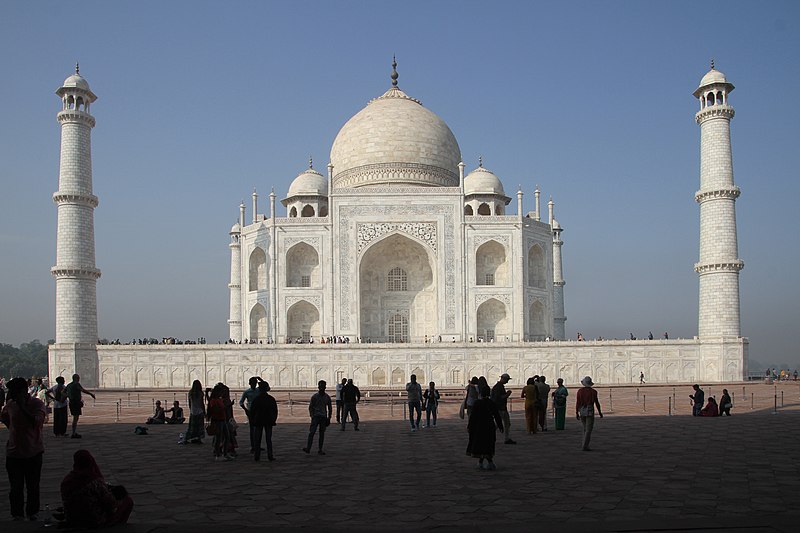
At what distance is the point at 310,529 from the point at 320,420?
14.1ft

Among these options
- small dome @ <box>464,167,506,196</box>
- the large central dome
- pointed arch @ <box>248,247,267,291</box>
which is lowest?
pointed arch @ <box>248,247,267,291</box>

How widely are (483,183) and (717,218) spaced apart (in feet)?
39.6

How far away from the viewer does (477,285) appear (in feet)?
106

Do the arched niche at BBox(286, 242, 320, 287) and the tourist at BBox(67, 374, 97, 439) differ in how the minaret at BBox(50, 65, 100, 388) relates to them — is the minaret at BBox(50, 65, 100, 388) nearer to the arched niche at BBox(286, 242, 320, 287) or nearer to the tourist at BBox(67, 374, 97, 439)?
the arched niche at BBox(286, 242, 320, 287)

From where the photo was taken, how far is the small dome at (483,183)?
120 feet

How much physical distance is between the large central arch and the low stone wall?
19.6ft

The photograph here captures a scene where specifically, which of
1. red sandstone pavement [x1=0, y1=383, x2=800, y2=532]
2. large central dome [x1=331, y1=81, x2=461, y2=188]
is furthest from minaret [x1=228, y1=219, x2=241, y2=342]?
red sandstone pavement [x1=0, y1=383, x2=800, y2=532]

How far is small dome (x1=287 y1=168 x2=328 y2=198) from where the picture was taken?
3753cm

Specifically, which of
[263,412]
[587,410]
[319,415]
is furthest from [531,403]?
[263,412]

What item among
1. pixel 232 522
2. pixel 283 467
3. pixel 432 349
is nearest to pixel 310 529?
pixel 232 522

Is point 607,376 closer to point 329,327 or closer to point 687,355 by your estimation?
point 687,355

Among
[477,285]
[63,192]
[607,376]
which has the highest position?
[63,192]

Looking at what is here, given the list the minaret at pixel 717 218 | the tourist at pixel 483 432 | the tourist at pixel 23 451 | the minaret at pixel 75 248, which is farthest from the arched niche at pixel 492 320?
the tourist at pixel 23 451

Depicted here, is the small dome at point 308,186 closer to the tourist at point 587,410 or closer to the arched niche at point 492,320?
the arched niche at point 492,320
